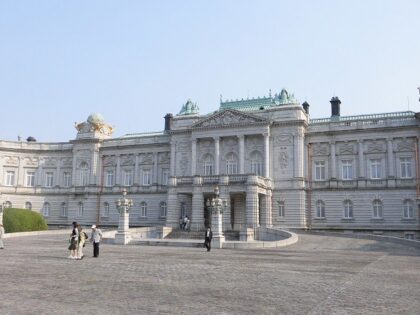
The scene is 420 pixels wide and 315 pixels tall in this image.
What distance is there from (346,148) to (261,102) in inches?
488

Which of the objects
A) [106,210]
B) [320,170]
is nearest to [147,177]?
[106,210]

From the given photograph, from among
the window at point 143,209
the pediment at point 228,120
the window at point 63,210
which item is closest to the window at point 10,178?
the window at point 63,210

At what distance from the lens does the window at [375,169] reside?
52.3 meters

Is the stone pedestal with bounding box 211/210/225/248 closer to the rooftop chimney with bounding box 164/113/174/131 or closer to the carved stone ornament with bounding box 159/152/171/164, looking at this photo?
the carved stone ornament with bounding box 159/152/171/164

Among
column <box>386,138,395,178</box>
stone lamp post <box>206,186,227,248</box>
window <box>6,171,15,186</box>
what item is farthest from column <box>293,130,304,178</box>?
window <box>6,171,15,186</box>

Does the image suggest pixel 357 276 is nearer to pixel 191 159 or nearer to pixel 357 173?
pixel 357 173

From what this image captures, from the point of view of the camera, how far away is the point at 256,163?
56.4 m

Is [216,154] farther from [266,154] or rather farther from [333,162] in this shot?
[333,162]

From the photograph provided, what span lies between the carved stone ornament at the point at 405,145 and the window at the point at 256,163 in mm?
15174

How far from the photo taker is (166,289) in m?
14.0

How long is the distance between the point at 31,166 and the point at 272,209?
37.1 metres

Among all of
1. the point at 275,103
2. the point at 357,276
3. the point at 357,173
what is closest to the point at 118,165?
the point at 275,103

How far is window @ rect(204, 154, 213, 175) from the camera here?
192ft

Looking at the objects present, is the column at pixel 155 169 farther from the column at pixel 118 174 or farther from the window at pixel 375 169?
the window at pixel 375 169
